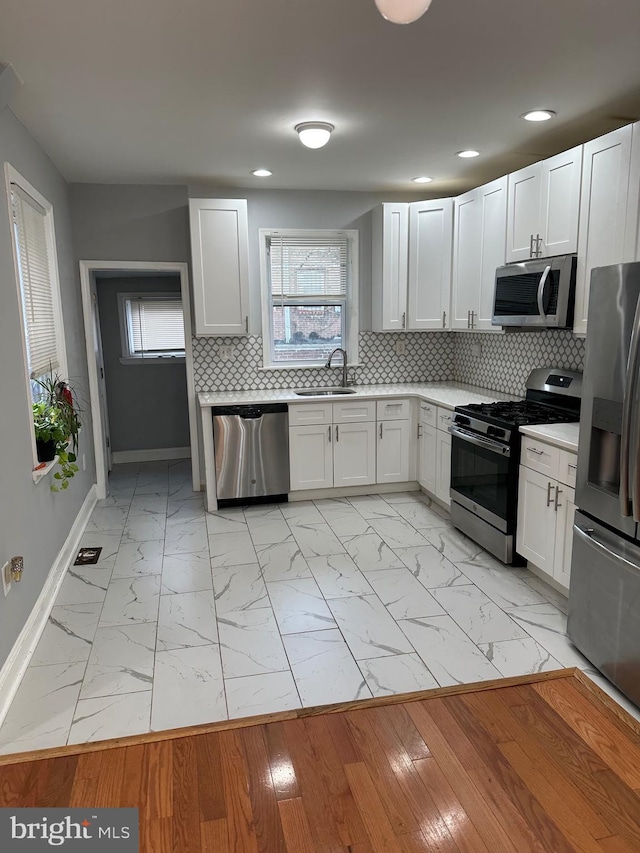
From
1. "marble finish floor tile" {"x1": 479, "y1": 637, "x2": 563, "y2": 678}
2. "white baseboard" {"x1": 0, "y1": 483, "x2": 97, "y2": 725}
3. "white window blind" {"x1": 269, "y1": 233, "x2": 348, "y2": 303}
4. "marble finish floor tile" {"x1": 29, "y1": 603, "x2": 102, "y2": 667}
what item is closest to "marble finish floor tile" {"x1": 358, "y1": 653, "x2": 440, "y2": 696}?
"marble finish floor tile" {"x1": 479, "y1": 637, "x2": 563, "y2": 678}

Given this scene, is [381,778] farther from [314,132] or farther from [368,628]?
[314,132]

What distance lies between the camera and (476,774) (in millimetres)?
2045

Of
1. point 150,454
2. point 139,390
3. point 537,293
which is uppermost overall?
point 537,293

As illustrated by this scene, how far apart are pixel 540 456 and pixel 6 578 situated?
2.68 metres

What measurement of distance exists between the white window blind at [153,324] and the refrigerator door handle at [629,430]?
201 inches

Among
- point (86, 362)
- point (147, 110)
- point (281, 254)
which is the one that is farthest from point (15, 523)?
point (281, 254)

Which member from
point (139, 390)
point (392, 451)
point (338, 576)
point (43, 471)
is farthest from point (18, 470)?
point (139, 390)

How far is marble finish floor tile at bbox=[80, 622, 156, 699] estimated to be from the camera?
2.54 meters

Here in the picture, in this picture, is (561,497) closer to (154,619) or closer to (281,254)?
(154,619)

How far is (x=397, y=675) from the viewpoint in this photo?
260cm

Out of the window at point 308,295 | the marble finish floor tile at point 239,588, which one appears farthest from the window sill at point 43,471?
the window at point 308,295

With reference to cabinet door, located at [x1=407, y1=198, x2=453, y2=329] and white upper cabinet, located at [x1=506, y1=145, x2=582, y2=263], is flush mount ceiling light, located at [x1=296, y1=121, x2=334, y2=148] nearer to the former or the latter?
white upper cabinet, located at [x1=506, y1=145, x2=582, y2=263]

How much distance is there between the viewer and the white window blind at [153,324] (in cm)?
639

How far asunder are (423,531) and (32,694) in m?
2.68
